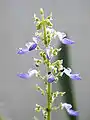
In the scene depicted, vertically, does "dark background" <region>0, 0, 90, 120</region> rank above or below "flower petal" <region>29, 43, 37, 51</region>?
above

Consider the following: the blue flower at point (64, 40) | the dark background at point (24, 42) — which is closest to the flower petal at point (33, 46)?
the blue flower at point (64, 40)

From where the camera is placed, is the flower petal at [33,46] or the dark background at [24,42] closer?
the flower petal at [33,46]

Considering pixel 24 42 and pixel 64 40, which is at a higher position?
pixel 24 42

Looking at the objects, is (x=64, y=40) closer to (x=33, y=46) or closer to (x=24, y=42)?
(x=33, y=46)

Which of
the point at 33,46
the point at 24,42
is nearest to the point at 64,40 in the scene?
the point at 33,46

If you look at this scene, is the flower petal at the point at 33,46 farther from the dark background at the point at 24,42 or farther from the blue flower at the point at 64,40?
the dark background at the point at 24,42

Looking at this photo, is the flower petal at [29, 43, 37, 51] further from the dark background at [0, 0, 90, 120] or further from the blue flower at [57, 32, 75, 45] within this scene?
the dark background at [0, 0, 90, 120]

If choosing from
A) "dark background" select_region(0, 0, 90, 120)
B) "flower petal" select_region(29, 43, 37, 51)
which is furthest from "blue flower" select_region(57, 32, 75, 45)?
"dark background" select_region(0, 0, 90, 120)

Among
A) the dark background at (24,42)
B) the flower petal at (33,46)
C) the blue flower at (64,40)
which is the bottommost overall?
the flower petal at (33,46)

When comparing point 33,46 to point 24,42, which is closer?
point 33,46

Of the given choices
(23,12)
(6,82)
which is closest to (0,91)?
(6,82)

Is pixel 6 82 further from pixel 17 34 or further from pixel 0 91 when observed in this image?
pixel 17 34
